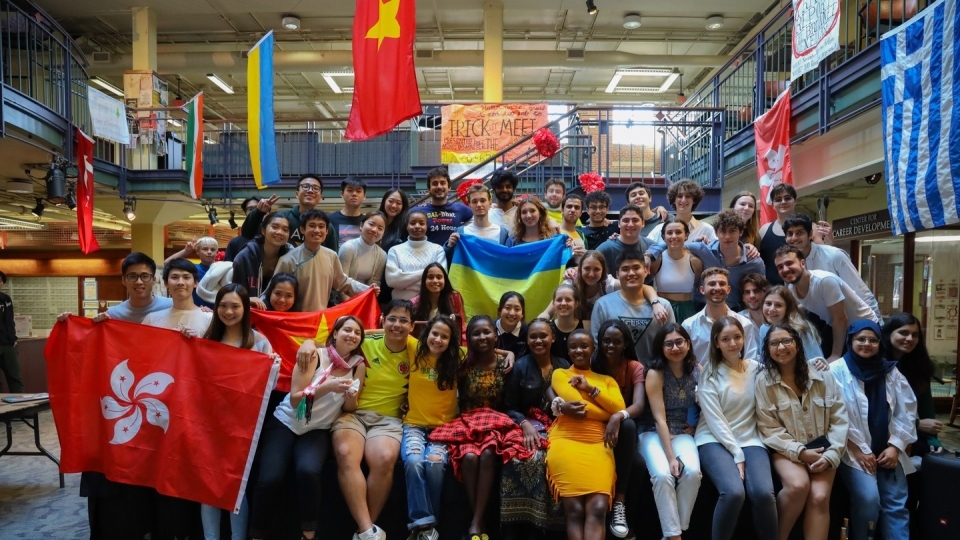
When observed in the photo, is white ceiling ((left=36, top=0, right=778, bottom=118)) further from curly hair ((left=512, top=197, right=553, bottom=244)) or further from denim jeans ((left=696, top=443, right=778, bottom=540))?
denim jeans ((left=696, top=443, right=778, bottom=540))

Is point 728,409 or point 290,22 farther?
point 290,22

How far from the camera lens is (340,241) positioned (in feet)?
17.7

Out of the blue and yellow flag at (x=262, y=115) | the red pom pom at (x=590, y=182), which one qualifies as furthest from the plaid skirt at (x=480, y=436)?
the red pom pom at (x=590, y=182)

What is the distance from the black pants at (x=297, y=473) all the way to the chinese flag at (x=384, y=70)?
111 inches

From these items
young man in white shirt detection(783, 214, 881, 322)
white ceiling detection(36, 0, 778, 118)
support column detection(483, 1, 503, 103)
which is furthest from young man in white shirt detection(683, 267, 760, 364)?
white ceiling detection(36, 0, 778, 118)

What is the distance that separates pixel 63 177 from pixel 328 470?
6786 mm

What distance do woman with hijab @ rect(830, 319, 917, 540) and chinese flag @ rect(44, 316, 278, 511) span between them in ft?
11.2

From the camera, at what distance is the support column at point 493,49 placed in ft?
37.8

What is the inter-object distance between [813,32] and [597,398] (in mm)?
4742

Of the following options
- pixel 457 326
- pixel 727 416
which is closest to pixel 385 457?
pixel 457 326

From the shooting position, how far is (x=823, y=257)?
168 inches

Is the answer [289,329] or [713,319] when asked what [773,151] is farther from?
[289,329]

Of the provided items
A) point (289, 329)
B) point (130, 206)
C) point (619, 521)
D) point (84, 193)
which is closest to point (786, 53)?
point (619, 521)

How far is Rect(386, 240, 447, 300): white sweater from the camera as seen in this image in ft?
14.9
